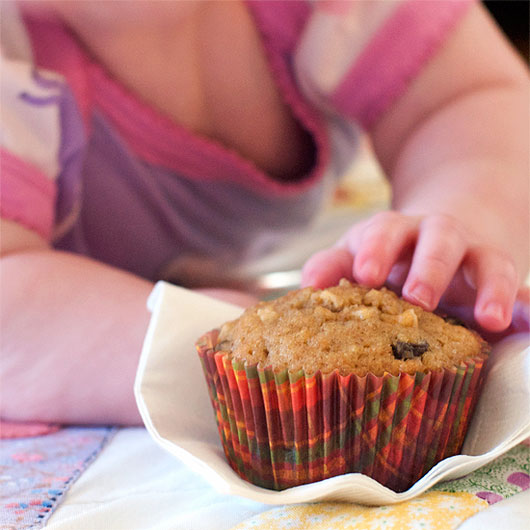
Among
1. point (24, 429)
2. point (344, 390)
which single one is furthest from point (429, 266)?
point (24, 429)

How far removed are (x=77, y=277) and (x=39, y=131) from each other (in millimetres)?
240

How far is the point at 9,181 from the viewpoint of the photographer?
0.71m

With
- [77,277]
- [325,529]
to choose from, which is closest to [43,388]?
[77,277]

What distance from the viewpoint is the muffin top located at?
0.40 metres

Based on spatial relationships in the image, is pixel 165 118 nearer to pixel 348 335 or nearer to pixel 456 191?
pixel 456 191

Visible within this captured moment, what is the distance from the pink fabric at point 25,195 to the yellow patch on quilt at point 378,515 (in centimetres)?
47

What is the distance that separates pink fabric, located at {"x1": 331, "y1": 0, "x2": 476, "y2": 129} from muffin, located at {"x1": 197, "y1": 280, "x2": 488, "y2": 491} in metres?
0.54

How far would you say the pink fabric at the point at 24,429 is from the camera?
59 cm

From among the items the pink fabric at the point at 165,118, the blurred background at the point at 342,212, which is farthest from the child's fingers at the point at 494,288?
the blurred background at the point at 342,212

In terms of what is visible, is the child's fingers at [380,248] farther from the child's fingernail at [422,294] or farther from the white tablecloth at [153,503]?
the white tablecloth at [153,503]

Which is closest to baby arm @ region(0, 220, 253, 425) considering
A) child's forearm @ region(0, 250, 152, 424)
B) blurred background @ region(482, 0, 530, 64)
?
child's forearm @ region(0, 250, 152, 424)

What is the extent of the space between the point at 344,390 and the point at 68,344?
332mm

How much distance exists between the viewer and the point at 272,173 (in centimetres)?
106

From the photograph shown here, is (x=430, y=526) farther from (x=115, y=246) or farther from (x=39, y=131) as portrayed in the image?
(x=115, y=246)
